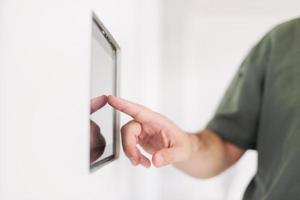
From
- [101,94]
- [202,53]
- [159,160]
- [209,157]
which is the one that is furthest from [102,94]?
[202,53]

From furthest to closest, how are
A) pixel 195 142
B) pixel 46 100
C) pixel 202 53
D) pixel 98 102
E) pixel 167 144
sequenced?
Answer: 1. pixel 202 53
2. pixel 195 142
3. pixel 167 144
4. pixel 98 102
5. pixel 46 100

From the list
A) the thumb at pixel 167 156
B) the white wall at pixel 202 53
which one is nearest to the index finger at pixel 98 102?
the thumb at pixel 167 156

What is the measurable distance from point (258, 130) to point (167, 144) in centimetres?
27

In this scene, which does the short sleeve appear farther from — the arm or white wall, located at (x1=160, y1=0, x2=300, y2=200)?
white wall, located at (x1=160, y1=0, x2=300, y2=200)

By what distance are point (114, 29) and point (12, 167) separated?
39 cm

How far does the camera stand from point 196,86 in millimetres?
1447

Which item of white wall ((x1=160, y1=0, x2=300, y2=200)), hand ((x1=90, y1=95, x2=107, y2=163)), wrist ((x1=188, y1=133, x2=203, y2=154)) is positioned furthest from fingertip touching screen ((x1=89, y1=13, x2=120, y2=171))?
white wall ((x1=160, y1=0, x2=300, y2=200))

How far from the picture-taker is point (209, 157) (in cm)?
78

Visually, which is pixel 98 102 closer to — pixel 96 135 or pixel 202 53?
pixel 96 135

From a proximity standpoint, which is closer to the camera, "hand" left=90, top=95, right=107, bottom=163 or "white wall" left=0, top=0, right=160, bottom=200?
"white wall" left=0, top=0, right=160, bottom=200

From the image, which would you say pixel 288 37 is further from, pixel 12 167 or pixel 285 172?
pixel 12 167

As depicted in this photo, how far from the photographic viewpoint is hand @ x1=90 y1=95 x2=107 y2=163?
0.42 meters

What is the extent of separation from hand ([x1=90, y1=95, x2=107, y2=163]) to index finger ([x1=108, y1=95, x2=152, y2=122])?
1 centimetres

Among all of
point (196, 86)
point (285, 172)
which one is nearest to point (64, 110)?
point (285, 172)
